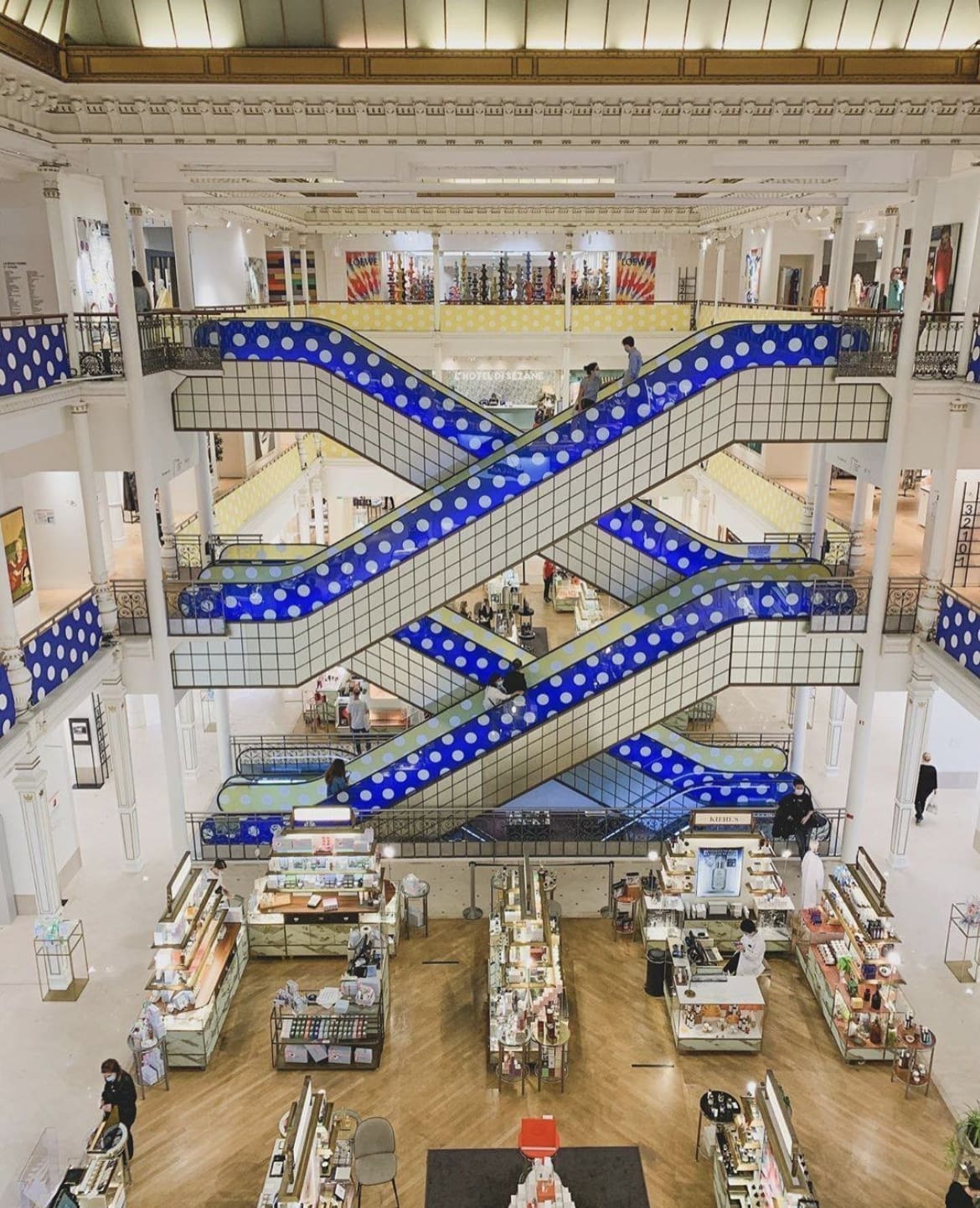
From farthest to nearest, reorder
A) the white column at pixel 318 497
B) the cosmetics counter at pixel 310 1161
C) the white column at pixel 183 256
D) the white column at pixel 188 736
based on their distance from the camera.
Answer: the white column at pixel 318 497, the white column at pixel 188 736, the white column at pixel 183 256, the cosmetics counter at pixel 310 1161

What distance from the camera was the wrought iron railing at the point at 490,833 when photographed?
1470 cm

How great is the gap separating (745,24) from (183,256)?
28.0 feet

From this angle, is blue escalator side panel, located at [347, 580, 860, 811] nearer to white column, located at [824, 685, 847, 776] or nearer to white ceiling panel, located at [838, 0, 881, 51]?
white column, located at [824, 685, 847, 776]

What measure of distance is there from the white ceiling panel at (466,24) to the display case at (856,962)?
10.6 m

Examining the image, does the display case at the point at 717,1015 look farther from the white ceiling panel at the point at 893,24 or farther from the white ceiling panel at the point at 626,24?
the white ceiling panel at the point at 893,24

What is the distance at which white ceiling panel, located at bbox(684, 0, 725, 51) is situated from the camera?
37.4 ft

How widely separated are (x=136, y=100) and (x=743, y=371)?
26.9ft

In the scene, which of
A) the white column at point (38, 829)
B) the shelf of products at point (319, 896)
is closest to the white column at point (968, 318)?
the shelf of products at point (319, 896)

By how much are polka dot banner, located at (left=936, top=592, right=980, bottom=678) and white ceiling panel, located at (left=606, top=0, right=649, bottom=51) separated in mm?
7747

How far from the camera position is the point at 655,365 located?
13.9 m

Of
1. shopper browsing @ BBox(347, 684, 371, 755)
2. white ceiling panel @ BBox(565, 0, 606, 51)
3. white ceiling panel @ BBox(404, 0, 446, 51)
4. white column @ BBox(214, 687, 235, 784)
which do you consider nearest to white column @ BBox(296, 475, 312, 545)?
shopper browsing @ BBox(347, 684, 371, 755)

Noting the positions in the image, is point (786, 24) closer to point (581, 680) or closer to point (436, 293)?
point (581, 680)

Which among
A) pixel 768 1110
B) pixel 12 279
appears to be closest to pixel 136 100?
pixel 12 279

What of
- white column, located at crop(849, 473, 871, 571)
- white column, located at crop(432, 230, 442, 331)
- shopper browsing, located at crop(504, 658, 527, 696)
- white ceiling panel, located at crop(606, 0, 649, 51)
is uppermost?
white ceiling panel, located at crop(606, 0, 649, 51)
